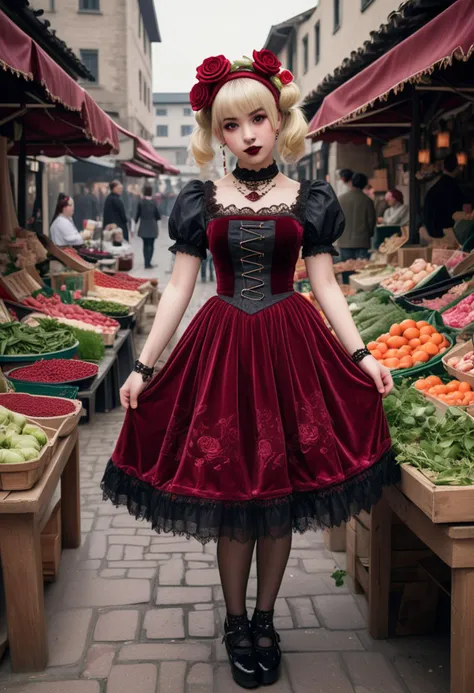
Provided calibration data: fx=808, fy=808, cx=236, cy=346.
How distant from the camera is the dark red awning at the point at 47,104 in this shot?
5043 mm

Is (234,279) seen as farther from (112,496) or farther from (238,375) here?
(112,496)

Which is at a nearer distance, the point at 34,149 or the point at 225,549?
the point at 225,549

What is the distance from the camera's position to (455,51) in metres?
4.98

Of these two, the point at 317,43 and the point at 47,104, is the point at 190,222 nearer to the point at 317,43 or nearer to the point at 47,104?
the point at 47,104

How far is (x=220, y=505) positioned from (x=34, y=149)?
1278 cm

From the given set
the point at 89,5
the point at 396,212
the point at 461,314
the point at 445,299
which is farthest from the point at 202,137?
the point at 89,5

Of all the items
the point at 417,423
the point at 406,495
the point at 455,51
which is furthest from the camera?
the point at 455,51

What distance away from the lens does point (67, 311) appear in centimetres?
864

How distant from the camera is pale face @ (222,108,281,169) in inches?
121

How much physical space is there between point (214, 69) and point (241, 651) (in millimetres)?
2250

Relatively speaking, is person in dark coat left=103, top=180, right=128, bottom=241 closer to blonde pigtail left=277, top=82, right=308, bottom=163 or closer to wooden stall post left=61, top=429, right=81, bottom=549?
wooden stall post left=61, top=429, right=81, bottom=549

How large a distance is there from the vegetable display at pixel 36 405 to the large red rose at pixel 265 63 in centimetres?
192

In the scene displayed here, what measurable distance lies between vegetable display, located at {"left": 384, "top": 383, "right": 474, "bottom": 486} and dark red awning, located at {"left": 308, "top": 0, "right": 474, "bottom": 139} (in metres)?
2.39

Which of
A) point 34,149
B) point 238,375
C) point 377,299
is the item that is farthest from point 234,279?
point 34,149
